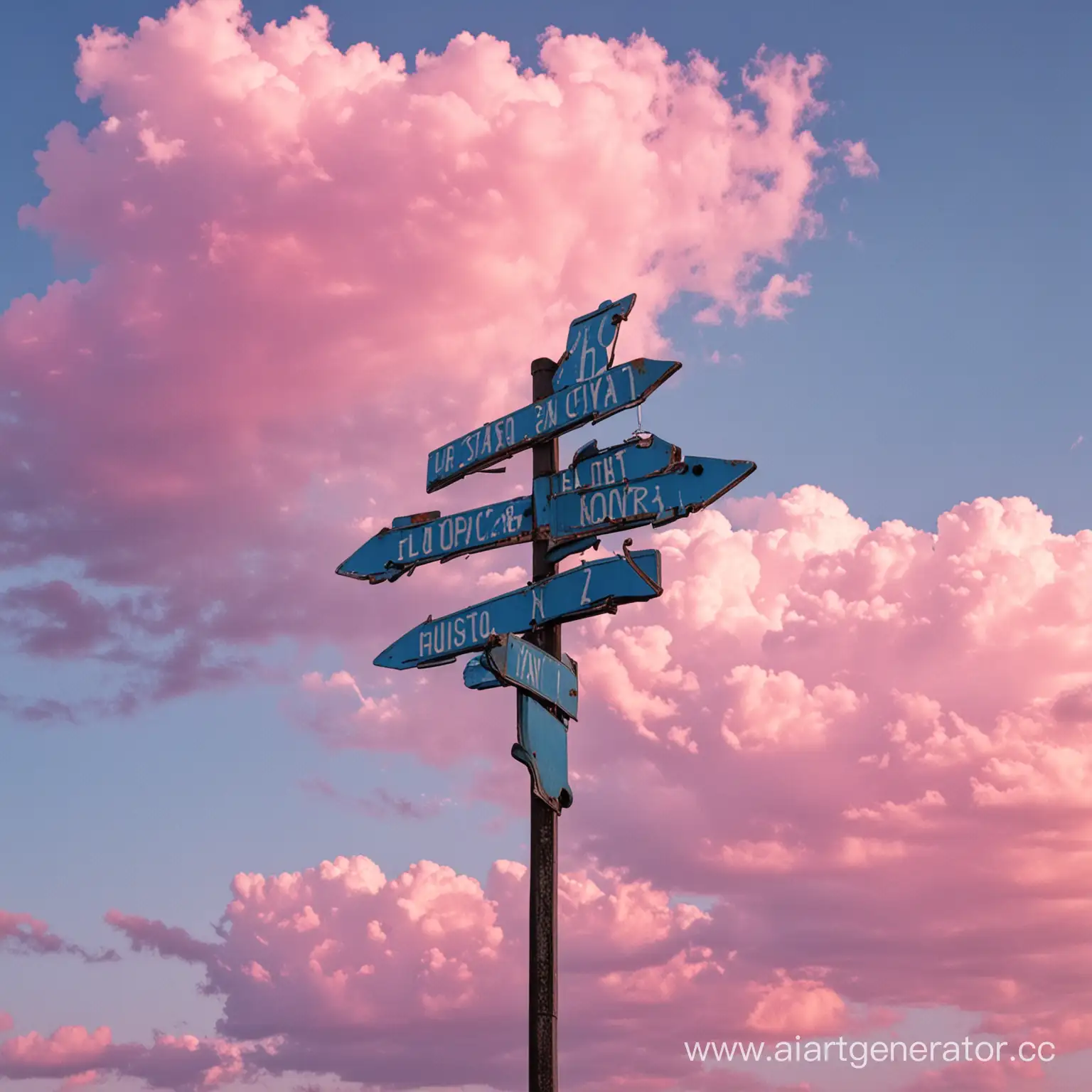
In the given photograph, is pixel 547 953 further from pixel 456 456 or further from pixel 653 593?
pixel 456 456

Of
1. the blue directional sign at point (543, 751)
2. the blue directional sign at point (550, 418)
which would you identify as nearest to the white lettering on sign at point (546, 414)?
the blue directional sign at point (550, 418)

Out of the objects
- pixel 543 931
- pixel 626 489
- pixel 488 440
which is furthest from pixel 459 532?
pixel 543 931

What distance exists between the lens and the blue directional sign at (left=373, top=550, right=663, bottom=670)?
10.6 meters

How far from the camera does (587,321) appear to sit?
468 inches

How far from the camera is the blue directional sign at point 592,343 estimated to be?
11.6 metres

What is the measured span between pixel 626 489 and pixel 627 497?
0.07 meters

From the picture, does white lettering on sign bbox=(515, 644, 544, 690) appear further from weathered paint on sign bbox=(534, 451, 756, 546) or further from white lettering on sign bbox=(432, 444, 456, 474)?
white lettering on sign bbox=(432, 444, 456, 474)

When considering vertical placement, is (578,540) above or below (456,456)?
below

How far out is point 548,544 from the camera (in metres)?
11.3

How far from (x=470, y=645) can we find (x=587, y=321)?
10.3 ft

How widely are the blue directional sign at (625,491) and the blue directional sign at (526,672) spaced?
3.84 ft

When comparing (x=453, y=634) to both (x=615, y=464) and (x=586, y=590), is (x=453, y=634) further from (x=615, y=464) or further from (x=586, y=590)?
(x=615, y=464)

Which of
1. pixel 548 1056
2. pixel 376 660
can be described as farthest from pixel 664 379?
pixel 548 1056

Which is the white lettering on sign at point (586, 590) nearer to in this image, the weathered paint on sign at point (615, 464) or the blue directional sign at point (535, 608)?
the blue directional sign at point (535, 608)
